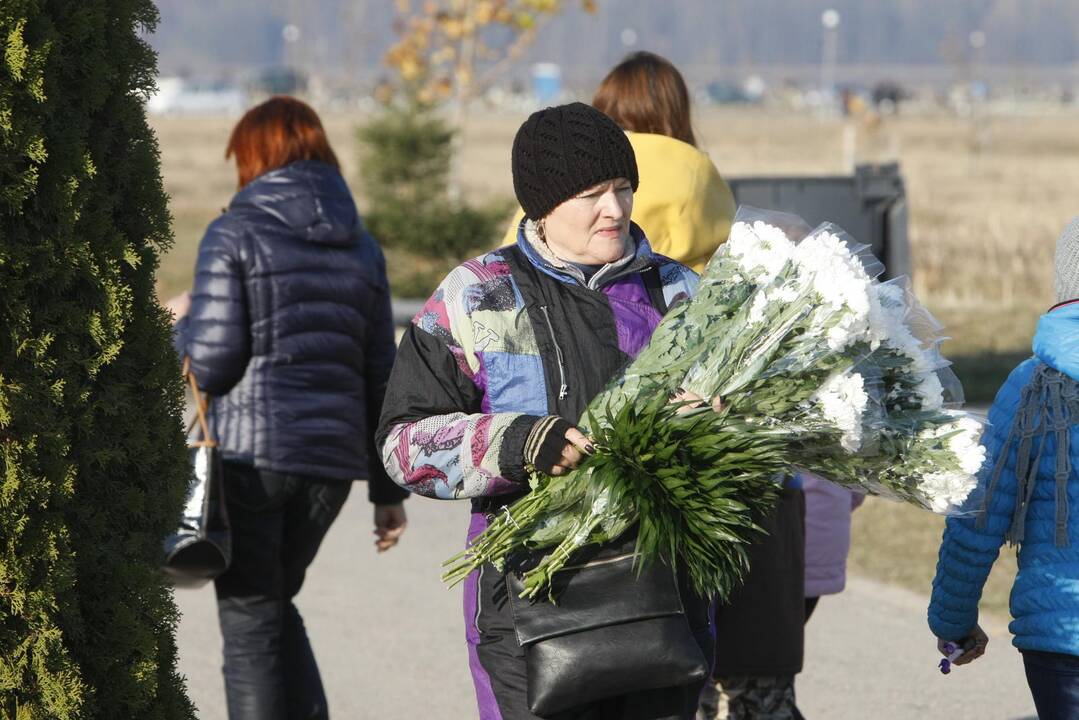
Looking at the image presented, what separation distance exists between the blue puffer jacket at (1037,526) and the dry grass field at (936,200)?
1.42 m

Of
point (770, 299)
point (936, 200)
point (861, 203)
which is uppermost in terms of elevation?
point (936, 200)

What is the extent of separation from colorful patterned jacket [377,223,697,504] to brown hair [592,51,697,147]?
1.02 meters

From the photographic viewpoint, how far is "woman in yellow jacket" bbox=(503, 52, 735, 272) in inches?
145

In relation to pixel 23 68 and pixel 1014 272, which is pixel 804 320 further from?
pixel 1014 272

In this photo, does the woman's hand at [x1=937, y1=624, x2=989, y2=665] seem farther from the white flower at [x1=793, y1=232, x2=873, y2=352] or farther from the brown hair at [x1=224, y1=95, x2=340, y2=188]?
the brown hair at [x1=224, y1=95, x2=340, y2=188]

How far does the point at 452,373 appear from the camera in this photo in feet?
9.32

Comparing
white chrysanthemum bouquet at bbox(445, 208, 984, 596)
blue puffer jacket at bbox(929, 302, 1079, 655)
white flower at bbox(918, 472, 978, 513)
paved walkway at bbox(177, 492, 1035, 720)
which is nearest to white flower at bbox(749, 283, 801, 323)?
white chrysanthemum bouquet at bbox(445, 208, 984, 596)

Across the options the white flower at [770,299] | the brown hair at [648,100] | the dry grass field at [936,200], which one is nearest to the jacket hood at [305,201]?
the brown hair at [648,100]

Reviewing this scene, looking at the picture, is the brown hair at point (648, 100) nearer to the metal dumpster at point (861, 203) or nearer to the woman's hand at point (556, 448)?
the woman's hand at point (556, 448)

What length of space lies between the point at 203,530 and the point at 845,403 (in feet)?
6.60

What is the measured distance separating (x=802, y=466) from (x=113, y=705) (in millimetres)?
1400

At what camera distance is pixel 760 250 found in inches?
105

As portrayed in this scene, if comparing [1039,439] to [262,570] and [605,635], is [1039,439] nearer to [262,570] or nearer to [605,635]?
[605,635]

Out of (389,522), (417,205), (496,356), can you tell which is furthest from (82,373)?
(417,205)
